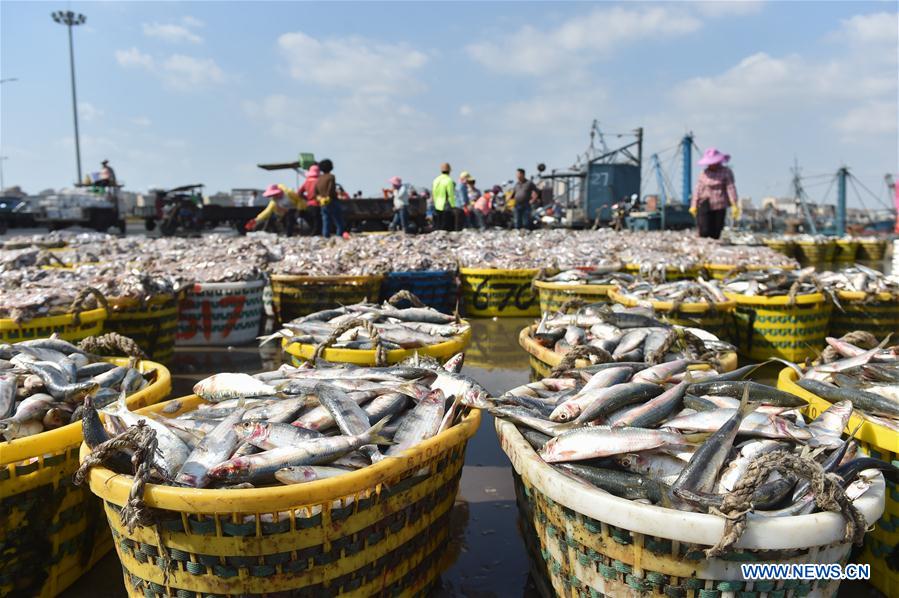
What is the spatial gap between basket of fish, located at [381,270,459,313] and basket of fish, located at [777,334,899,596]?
4967 mm

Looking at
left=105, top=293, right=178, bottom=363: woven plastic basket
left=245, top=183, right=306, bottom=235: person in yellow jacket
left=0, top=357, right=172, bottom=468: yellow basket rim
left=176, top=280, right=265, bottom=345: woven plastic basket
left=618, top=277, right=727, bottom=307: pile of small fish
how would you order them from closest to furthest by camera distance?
left=0, top=357, right=172, bottom=468: yellow basket rim
left=105, top=293, right=178, bottom=363: woven plastic basket
left=618, top=277, right=727, bottom=307: pile of small fish
left=176, top=280, right=265, bottom=345: woven plastic basket
left=245, top=183, right=306, bottom=235: person in yellow jacket

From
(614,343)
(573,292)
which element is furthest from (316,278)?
(614,343)

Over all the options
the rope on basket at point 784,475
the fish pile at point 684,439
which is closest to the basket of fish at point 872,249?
the fish pile at point 684,439

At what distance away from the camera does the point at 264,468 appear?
80.4 inches

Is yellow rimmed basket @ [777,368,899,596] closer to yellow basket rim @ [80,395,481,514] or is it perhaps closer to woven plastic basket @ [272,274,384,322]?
yellow basket rim @ [80,395,481,514]

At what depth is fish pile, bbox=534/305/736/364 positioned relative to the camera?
3779 mm

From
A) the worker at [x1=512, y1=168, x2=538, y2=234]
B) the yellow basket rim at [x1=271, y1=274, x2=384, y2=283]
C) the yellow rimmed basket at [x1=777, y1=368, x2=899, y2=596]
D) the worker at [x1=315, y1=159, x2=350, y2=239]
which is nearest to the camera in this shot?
the yellow rimmed basket at [x1=777, y1=368, x2=899, y2=596]

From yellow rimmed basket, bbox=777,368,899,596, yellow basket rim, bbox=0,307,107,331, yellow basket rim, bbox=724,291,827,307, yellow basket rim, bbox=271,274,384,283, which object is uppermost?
yellow basket rim, bbox=271,274,384,283

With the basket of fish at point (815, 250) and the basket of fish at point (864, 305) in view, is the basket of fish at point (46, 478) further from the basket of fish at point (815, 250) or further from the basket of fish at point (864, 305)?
the basket of fish at point (815, 250)

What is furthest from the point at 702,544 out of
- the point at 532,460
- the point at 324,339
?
the point at 324,339

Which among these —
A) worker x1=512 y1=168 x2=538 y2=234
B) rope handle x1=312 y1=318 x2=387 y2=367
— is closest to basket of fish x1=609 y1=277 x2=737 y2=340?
rope handle x1=312 y1=318 x2=387 y2=367

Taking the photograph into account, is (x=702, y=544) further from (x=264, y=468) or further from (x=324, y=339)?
(x=324, y=339)

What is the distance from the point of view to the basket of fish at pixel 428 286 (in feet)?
25.7

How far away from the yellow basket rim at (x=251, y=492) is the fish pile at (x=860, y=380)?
216 cm
